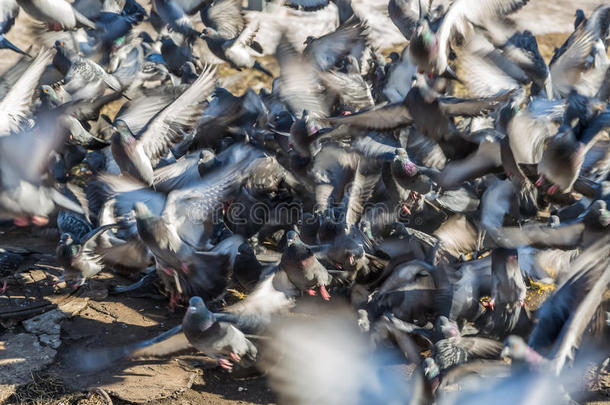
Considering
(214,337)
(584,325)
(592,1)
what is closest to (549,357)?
(584,325)

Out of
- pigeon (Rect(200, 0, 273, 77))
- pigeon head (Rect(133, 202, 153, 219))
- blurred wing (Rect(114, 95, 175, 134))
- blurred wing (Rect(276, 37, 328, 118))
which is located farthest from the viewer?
pigeon (Rect(200, 0, 273, 77))

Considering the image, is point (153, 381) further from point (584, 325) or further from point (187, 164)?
point (584, 325)

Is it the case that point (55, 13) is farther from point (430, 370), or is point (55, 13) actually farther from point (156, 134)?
point (430, 370)

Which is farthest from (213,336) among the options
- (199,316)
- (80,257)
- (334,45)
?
(334,45)

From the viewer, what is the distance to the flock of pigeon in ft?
14.3

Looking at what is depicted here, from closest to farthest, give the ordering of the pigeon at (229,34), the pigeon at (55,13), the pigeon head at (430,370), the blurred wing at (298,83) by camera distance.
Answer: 1. the pigeon head at (430,370)
2. the blurred wing at (298,83)
3. the pigeon at (55,13)
4. the pigeon at (229,34)

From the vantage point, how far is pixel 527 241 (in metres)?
4.68

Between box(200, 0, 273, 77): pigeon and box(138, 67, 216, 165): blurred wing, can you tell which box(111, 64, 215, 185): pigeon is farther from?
box(200, 0, 273, 77): pigeon

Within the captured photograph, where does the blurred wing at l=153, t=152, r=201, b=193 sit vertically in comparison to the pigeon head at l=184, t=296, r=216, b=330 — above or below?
below

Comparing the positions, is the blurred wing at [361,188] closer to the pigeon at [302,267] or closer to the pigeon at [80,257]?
the pigeon at [302,267]

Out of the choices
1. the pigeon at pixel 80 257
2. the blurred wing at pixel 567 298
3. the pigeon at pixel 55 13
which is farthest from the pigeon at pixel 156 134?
the blurred wing at pixel 567 298

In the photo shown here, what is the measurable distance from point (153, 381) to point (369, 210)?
2.27 meters

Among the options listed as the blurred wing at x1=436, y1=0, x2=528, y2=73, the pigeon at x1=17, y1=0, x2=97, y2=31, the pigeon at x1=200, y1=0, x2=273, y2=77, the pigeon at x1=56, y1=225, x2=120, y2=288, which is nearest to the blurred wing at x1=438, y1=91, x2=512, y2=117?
the blurred wing at x1=436, y1=0, x2=528, y2=73

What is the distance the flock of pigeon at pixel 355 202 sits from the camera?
437 centimetres
